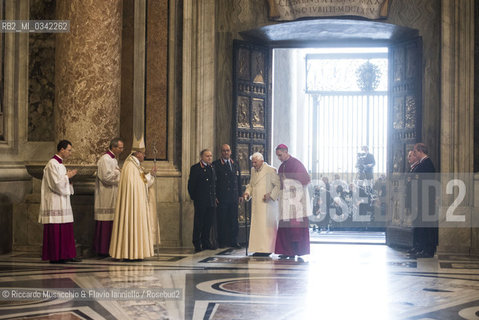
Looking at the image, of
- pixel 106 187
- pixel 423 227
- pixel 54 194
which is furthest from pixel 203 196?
pixel 423 227

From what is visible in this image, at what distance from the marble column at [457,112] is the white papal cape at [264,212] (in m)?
2.51

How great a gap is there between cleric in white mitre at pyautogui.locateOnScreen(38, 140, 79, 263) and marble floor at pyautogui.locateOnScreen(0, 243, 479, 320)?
21 cm

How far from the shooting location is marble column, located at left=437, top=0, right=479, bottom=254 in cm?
1081

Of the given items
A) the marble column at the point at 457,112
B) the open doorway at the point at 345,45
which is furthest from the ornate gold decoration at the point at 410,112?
the marble column at the point at 457,112

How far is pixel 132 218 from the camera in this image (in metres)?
9.38

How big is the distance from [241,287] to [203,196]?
369 cm

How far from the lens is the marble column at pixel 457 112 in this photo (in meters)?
10.8

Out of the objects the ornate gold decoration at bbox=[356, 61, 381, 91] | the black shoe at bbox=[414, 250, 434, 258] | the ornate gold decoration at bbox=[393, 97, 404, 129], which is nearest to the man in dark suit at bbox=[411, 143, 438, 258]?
the black shoe at bbox=[414, 250, 434, 258]

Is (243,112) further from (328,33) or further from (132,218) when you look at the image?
(132,218)

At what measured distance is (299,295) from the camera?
6801mm

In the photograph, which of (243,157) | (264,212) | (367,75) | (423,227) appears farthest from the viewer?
(367,75)

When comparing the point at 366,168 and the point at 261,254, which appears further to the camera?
the point at 366,168

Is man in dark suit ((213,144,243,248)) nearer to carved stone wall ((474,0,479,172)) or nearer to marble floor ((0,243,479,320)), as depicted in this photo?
marble floor ((0,243,479,320))

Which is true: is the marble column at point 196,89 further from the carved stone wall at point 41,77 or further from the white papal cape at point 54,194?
the white papal cape at point 54,194
